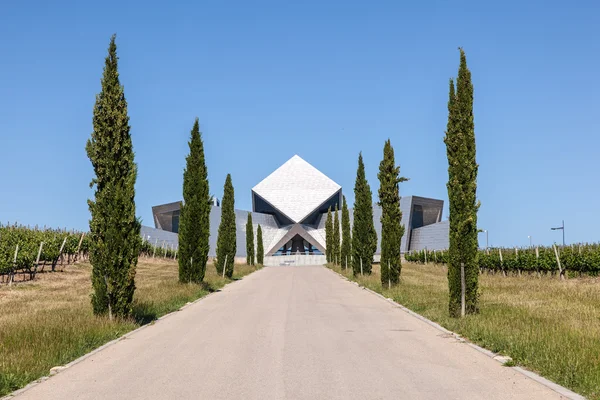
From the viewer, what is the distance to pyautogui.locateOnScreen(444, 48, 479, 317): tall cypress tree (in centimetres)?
1352

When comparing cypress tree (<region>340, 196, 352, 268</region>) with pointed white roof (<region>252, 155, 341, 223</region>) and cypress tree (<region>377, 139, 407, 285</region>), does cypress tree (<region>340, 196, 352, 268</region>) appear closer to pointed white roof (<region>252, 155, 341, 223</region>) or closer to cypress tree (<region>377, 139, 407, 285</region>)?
cypress tree (<region>377, 139, 407, 285</region>)

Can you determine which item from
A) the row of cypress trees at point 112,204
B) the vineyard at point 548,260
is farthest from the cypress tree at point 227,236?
the row of cypress trees at point 112,204

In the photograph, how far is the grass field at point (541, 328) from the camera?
6.88 meters

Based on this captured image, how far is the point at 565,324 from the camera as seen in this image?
1064cm

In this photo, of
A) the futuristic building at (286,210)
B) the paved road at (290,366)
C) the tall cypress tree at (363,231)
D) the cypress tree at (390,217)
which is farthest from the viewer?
the futuristic building at (286,210)

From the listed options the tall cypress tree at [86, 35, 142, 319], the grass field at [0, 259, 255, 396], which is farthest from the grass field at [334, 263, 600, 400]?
the tall cypress tree at [86, 35, 142, 319]

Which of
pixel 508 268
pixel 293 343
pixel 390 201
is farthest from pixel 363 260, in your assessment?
pixel 293 343

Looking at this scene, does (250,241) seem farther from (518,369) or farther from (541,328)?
(518,369)

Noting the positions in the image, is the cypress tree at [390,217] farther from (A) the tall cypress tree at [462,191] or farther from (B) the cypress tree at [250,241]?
(B) the cypress tree at [250,241]

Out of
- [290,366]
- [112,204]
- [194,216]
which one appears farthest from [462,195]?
[194,216]

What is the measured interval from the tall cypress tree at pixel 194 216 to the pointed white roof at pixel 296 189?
6610 cm

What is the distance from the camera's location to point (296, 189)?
315 feet

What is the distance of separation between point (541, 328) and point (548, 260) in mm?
24011

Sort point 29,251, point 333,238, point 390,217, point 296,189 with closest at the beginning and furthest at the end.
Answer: point 390,217
point 29,251
point 333,238
point 296,189
